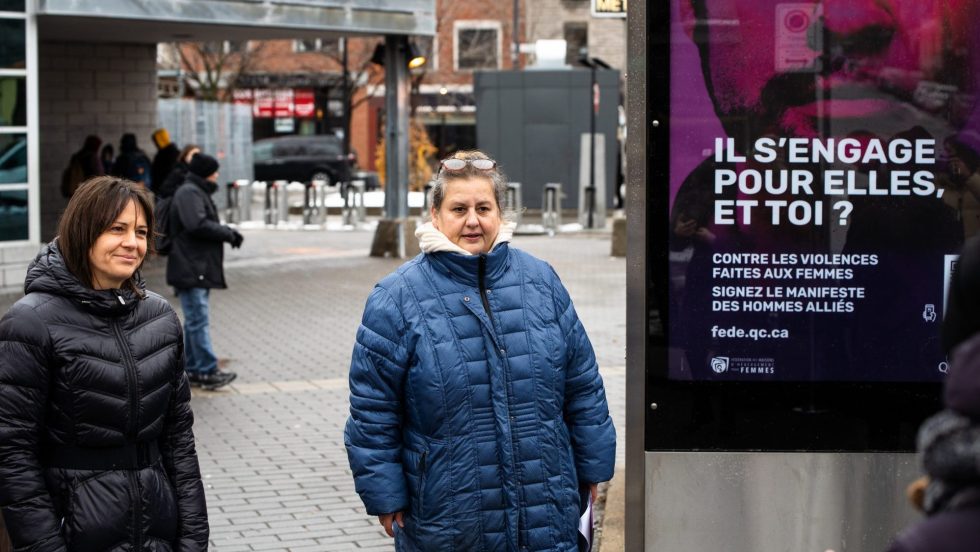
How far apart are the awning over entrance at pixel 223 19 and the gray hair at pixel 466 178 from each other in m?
12.4

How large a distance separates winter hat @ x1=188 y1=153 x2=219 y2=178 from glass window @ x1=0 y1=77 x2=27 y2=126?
6033 millimetres

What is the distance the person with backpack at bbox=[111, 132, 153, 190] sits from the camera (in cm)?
1984

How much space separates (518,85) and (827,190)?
84.7 feet

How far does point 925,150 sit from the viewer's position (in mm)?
4766

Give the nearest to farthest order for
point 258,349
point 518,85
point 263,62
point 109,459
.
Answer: point 109,459 < point 258,349 < point 518,85 < point 263,62

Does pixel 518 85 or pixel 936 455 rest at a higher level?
pixel 518 85

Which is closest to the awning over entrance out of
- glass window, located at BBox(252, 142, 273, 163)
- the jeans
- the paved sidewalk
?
the paved sidewalk

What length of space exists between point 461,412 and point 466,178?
2.11ft

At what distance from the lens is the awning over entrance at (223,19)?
16297 millimetres

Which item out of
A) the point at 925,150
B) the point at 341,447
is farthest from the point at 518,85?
the point at 925,150

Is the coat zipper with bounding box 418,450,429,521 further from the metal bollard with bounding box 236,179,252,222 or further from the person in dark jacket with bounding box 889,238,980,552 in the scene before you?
the metal bollard with bounding box 236,179,252,222

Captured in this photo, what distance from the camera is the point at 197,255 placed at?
1029cm

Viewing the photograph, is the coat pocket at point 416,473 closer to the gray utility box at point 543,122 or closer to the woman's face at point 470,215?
the woman's face at point 470,215

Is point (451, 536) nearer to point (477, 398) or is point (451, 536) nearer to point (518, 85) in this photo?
point (477, 398)
